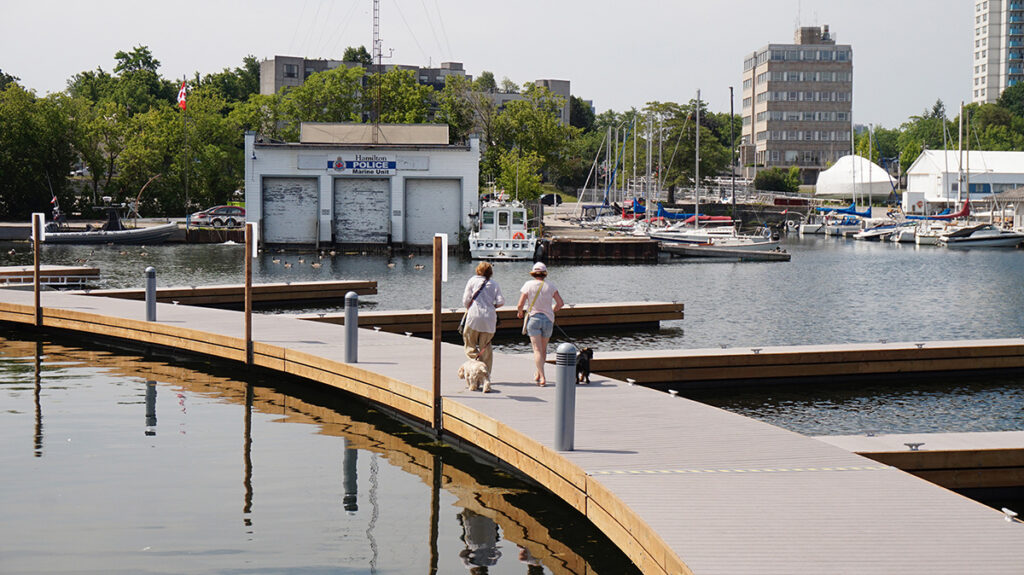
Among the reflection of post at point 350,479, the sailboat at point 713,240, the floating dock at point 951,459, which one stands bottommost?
the reflection of post at point 350,479

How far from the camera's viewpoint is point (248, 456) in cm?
1533

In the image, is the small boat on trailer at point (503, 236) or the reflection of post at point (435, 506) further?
the small boat on trailer at point (503, 236)

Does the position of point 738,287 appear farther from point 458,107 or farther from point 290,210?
point 458,107

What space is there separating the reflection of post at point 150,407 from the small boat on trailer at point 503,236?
4537 cm

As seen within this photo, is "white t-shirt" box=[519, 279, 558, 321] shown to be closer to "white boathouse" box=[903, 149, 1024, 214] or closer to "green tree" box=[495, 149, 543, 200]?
"green tree" box=[495, 149, 543, 200]

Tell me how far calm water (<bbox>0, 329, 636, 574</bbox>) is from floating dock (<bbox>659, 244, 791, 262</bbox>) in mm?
57243

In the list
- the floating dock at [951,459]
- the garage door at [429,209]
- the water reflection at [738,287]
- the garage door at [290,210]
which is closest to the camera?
the floating dock at [951,459]

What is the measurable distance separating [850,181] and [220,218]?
348ft

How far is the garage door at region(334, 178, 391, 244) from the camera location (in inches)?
2982

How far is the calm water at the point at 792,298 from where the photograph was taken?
20.5 metres

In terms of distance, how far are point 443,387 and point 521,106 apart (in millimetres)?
97802

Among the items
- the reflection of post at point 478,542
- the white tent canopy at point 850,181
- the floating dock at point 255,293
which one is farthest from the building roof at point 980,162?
the reflection of post at point 478,542

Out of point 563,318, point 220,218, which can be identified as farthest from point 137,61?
point 563,318

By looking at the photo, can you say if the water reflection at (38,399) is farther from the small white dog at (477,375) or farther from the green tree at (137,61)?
the green tree at (137,61)
